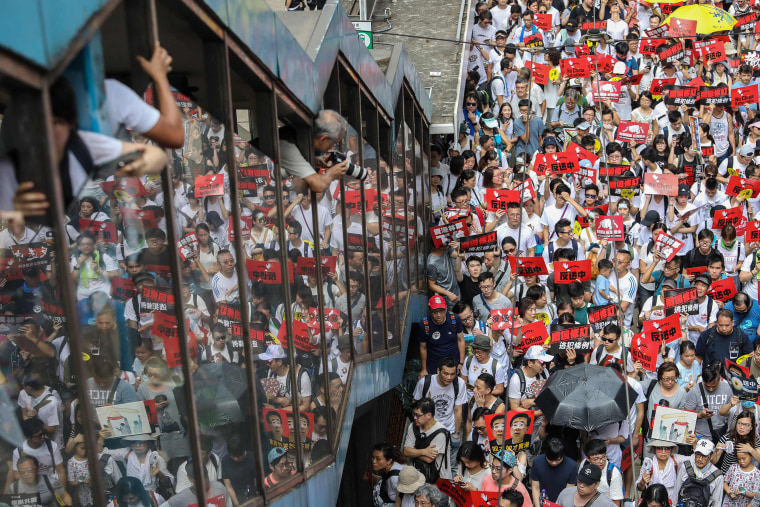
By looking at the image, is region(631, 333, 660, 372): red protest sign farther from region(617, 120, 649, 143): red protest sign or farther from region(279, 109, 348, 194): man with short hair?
region(617, 120, 649, 143): red protest sign

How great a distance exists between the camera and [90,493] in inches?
131

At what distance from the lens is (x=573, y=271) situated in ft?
32.5

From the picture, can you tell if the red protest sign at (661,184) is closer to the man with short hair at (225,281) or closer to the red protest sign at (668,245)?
the red protest sign at (668,245)

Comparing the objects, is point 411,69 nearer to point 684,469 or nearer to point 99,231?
point 684,469

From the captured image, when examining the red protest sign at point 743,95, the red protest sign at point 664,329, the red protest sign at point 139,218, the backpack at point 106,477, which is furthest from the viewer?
the red protest sign at point 743,95

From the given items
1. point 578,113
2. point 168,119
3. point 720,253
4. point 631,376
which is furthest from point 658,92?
point 168,119

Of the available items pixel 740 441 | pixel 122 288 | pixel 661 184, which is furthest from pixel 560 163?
pixel 122 288

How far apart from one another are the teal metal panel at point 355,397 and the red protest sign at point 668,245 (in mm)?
2747

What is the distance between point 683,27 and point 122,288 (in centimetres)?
1322

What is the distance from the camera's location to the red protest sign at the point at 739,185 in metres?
11.3

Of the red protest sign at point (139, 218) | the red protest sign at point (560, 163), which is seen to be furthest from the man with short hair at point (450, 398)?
the red protest sign at point (139, 218)

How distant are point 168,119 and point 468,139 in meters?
10.0

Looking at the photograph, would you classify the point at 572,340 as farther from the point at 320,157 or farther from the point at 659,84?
the point at 659,84

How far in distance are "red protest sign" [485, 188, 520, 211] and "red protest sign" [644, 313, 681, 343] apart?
2.60 m
